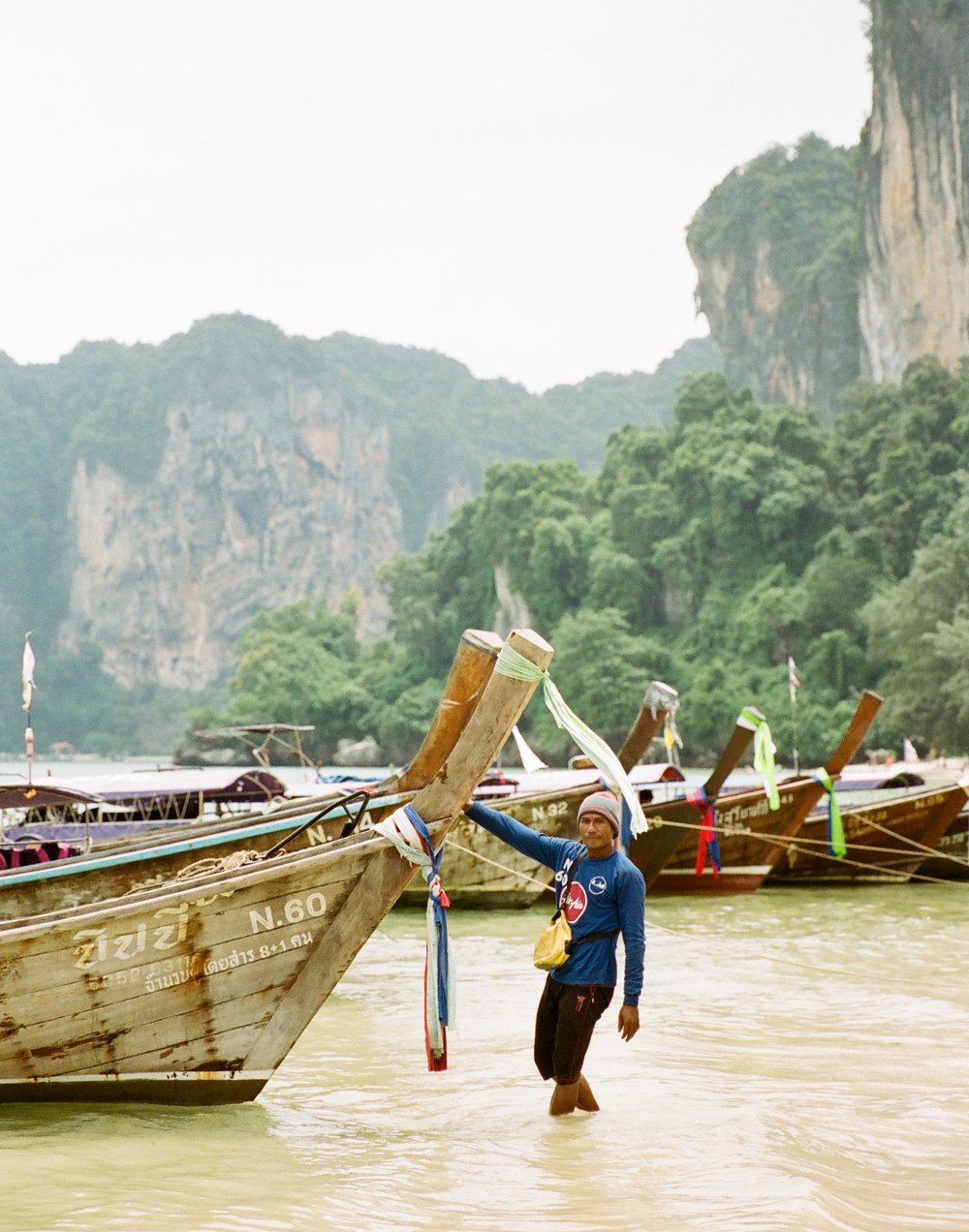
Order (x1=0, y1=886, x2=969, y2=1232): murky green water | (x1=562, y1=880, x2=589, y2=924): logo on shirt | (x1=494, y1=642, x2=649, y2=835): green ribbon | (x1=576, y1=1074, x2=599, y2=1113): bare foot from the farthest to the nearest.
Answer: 1. (x1=576, y1=1074, x2=599, y2=1113): bare foot
2. (x1=494, y1=642, x2=649, y2=835): green ribbon
3. (x1=562, y1=880, x2=589, y2=924): logo on shirt
4. (x1=0, y1=886, x2=969, y2=1232): murky green water

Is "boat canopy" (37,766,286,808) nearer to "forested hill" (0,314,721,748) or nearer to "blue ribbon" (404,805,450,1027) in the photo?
"blue ribbon" (404,805,450,1027)

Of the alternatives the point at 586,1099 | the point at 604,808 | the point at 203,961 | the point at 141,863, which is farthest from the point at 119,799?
the point at 604,808

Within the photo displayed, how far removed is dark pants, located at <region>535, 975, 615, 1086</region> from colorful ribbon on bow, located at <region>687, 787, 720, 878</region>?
27.9ft

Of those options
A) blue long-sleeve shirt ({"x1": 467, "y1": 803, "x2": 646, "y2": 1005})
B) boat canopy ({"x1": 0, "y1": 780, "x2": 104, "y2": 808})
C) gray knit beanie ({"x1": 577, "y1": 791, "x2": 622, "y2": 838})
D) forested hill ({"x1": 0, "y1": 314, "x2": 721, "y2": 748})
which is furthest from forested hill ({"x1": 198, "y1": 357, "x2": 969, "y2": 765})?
forested hill ({"x1": 0, "y1": 314, "x2": 721, "y2": 748})

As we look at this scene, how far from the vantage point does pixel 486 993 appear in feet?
34.5

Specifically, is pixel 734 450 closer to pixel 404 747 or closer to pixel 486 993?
pixel 404 747

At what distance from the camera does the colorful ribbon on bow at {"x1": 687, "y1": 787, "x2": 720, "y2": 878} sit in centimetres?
1490

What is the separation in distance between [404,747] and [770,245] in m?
33.6

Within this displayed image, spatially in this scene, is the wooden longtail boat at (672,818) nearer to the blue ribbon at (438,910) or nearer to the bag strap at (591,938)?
the blue ribbon at (438,910)

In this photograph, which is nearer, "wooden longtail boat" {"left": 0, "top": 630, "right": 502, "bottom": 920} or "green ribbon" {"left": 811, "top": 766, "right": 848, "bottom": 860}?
"wooden longtail boat" {"left": 0, "top": 630, "right": 502, "bottom": 920}

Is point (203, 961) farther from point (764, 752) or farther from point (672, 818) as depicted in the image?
point (764, 752)

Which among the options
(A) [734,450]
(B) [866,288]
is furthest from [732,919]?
(B) [866,288]

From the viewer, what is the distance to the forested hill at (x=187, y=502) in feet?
430

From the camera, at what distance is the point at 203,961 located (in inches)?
247
